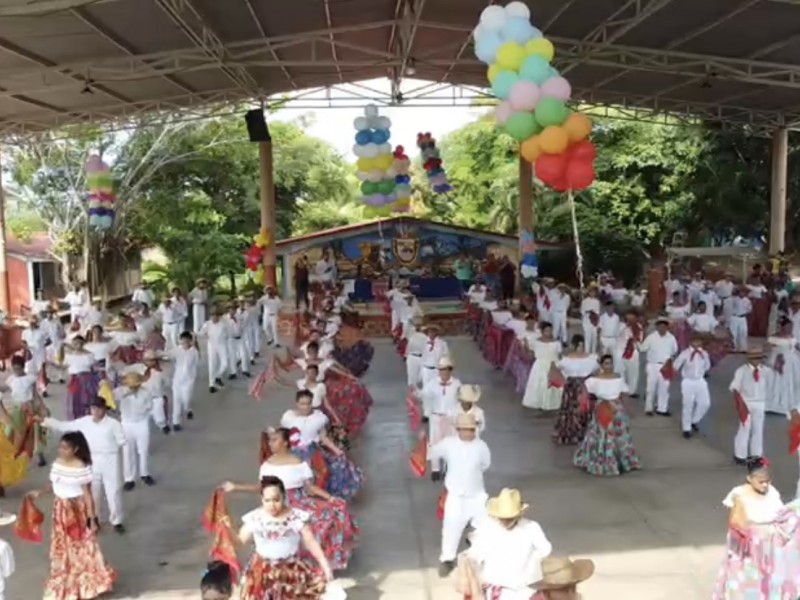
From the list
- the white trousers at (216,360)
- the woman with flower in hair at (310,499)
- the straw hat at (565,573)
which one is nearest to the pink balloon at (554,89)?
the woman with flower in hair at (310,499)

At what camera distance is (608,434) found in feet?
26.2

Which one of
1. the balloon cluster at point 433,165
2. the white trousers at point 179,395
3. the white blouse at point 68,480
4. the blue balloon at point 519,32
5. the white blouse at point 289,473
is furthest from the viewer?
the balloon cluster at point 433,165

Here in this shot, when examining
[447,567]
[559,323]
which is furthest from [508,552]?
[559,323]

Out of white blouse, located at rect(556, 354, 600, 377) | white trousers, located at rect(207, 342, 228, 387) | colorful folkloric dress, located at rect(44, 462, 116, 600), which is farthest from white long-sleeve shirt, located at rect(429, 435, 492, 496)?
white trousers, located at rect(207, 342, 228, 387)

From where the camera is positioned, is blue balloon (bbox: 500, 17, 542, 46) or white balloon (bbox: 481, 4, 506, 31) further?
white balloon (bbox: 481, 4, 506, 31)

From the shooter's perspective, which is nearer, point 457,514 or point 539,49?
point 457,514

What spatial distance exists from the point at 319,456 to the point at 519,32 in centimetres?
461

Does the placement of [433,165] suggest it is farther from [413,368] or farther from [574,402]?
[574,402]

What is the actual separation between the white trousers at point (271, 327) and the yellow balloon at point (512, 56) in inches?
345

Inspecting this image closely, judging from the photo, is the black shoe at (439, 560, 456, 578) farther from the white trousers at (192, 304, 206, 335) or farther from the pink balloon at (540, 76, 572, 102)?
the white trousers at (192, 304, 206, 335)

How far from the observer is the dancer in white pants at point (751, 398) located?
7.76 meters

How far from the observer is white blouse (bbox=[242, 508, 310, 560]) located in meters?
4.34

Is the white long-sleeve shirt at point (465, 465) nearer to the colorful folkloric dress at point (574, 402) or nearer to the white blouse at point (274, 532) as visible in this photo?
the white blouse at point (274, 532)

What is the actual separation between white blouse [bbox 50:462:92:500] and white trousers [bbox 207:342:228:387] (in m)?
6.94
